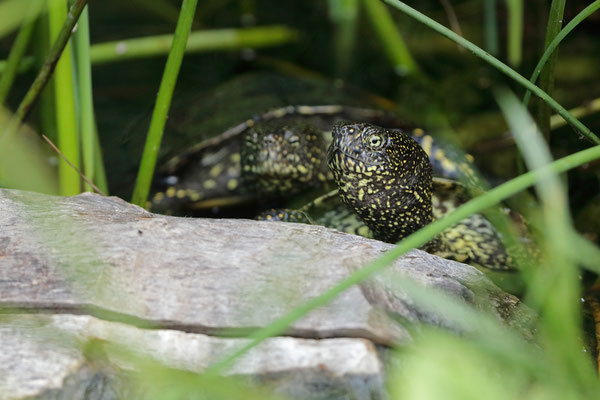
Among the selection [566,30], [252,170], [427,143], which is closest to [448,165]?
[427,143]

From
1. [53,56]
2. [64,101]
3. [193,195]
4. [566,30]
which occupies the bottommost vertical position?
[193,195]

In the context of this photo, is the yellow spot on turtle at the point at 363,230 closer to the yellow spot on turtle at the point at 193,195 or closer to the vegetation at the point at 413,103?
the vegetation at the point at 413,103

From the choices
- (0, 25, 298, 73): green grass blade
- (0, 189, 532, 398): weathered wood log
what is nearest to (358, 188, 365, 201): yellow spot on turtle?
(0, 189, 532, 398): weathered wood log

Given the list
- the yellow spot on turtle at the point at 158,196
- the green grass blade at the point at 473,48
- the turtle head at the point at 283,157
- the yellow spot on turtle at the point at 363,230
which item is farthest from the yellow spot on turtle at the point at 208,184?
the green grass blade at the point at 473,48

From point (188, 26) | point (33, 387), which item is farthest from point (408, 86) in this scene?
point (33, 387)

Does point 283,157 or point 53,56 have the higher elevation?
point 53,56

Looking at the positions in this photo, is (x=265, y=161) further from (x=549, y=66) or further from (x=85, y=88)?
(x=549, y=66)

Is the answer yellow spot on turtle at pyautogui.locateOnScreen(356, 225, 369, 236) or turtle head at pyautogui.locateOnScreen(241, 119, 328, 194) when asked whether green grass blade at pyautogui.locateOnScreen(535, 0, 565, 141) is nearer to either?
yellow spot on turtle at pyautogui.locateOnScreen(356, 225, 369, 236)
